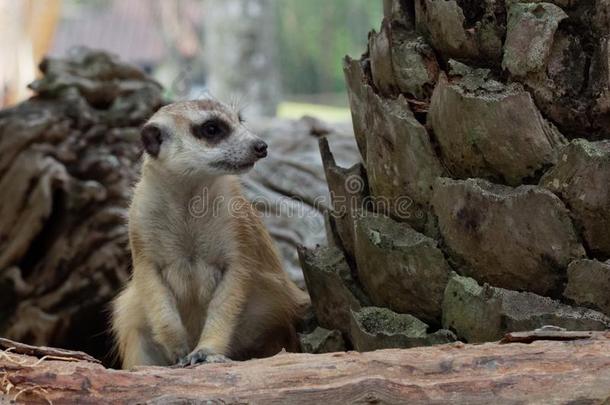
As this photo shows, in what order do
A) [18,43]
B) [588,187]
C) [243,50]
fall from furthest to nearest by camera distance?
[243,50] < [18,43] < [588,187]

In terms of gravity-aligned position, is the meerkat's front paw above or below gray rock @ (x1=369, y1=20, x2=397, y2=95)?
below

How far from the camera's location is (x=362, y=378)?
1.44 metres

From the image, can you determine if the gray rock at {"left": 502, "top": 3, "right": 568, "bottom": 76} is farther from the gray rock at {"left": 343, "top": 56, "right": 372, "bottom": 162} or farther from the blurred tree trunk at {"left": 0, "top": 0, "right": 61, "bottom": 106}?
the blurred tree trunk at {"left": 0, "top": 0, "right": 61, "bottom": 106}

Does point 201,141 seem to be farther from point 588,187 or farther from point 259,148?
point 588,187

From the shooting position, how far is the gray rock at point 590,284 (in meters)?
1.58

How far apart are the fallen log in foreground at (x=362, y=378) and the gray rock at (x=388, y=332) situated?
0.20m

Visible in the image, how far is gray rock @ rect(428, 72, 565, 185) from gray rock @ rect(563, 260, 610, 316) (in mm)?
202

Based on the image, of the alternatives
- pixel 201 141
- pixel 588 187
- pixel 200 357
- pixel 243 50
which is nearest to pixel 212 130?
pixel 201 141

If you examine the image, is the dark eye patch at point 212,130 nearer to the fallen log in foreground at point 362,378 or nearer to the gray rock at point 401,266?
the gray rock at point 401,266

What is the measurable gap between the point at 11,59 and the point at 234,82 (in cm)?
206

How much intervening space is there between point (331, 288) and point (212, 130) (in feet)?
3.20

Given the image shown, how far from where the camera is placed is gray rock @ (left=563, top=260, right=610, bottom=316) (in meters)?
1.58

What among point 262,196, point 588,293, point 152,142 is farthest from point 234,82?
point 588,293

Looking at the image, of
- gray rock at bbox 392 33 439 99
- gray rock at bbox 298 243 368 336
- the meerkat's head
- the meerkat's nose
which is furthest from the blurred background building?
gray rock at bbox 392 33 439 99
